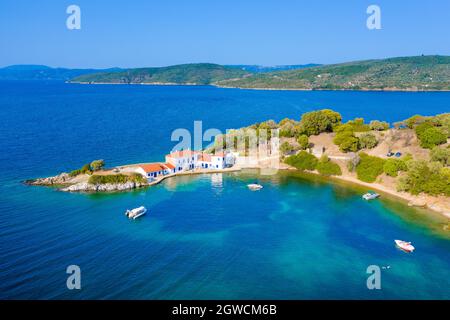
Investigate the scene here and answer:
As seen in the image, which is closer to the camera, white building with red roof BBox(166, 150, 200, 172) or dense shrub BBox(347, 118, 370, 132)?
white building with red roof BBox(166, 150, 200, 172)

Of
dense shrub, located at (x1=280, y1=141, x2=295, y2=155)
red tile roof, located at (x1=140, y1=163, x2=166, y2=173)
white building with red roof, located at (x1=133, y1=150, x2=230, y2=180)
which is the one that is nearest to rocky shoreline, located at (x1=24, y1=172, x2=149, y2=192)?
red tile roof, located at (x1=140, y1=163, x2=166, y2=173)

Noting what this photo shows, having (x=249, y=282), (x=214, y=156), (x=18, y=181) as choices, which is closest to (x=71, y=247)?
(x=249, y=282)

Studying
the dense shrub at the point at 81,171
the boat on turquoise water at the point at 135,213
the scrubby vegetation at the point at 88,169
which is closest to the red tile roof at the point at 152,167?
the scrubby vegetation at the point at 88,169

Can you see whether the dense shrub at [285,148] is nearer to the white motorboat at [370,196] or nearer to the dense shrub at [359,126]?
the dense shrub at [359,126]

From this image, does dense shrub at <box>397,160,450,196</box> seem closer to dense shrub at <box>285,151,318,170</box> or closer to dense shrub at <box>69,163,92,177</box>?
dense shrub at <box>285,151,318,170</box>

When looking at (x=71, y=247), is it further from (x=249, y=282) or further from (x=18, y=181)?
(x=18, y=181)
